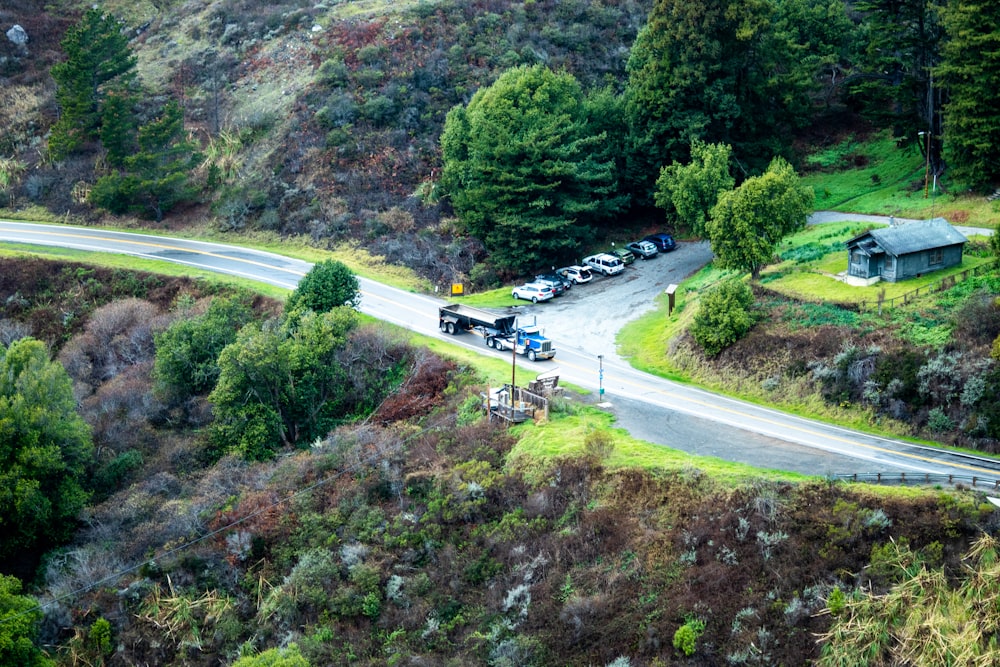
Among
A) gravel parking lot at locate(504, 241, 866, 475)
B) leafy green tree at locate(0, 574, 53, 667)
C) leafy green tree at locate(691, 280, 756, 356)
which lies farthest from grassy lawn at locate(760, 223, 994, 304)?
leafy green tree at locate(0, 574, 53, 667)

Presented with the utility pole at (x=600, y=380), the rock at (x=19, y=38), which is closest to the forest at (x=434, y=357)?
the rock at (x=19, y=38)

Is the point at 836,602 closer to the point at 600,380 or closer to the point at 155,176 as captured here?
the point at 600,380

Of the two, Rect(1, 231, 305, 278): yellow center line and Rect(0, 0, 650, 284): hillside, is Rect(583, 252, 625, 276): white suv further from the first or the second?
Rect(1, 231, 305, 278): yellow center line

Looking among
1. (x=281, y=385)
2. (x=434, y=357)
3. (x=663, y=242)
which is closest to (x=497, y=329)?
(x=434, y=357)

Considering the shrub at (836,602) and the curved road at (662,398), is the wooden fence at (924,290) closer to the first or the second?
the curved road at (662,398)

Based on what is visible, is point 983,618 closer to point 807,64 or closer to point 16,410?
point 16,410

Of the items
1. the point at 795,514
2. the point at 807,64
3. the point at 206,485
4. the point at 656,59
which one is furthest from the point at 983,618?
the point at 807,64

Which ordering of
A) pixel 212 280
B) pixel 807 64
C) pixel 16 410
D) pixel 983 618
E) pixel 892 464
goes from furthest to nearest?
1. pixel 807 64
2. pixel 212 280
3. pixel 16 410
4. pixel 892 464
5. pixel 983 618
